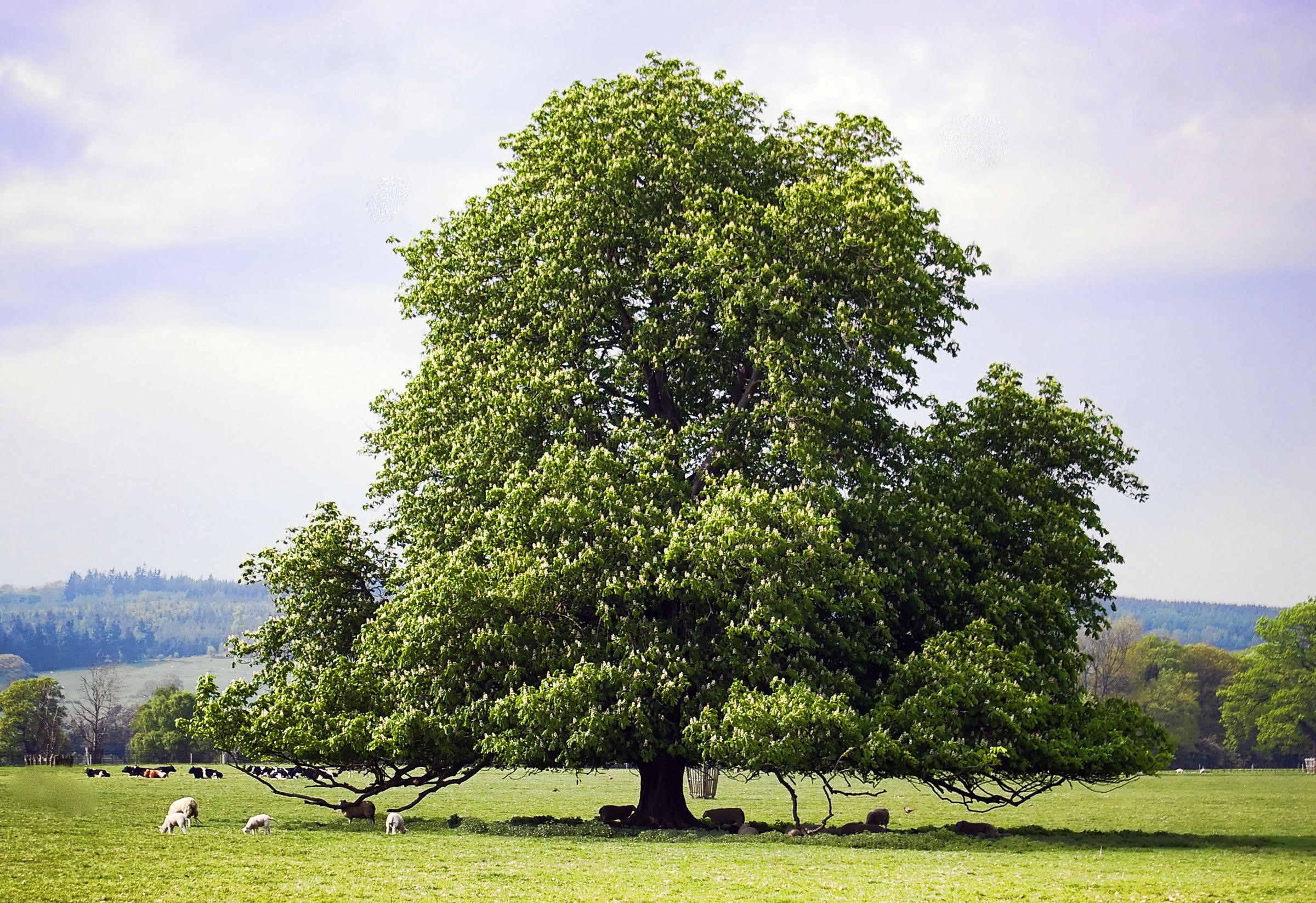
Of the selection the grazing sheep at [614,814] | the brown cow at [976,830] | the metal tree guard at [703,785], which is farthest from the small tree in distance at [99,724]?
the brown cow at [976,830]

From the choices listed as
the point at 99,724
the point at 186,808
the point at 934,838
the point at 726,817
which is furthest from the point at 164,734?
the point at 934,838

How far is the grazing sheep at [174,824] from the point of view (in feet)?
99.5

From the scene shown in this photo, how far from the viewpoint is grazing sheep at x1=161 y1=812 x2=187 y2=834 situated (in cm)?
3033

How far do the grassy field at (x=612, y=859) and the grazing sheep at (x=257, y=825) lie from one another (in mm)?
527

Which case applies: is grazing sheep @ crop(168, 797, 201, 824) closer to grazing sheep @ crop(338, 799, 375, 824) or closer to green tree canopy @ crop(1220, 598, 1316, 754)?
grazing sheep @ crop(338, 799, 375, 824)

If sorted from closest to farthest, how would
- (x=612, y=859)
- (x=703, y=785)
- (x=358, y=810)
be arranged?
(x=612, y=859) < (x=358, y=810) < (x=703, y=785)

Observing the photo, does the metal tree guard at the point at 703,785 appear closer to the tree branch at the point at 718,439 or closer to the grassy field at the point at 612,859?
the grassy field at the point at 612,859

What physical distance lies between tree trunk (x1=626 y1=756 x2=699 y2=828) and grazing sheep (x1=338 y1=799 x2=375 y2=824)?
864 cm

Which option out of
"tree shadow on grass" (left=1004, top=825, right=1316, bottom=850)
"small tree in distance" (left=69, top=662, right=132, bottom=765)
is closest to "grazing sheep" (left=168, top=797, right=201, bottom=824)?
"tree shadow on grass" (left=1004, top=825, right=1316, bottom=850)

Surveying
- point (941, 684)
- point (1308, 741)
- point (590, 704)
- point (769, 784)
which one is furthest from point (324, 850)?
point (1308, 741)

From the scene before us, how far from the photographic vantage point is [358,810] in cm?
3609

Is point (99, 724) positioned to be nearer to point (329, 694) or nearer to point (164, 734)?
point (164, 734)

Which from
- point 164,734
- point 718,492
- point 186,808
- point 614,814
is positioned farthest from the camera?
point 164,734

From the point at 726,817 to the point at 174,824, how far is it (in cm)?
1458
